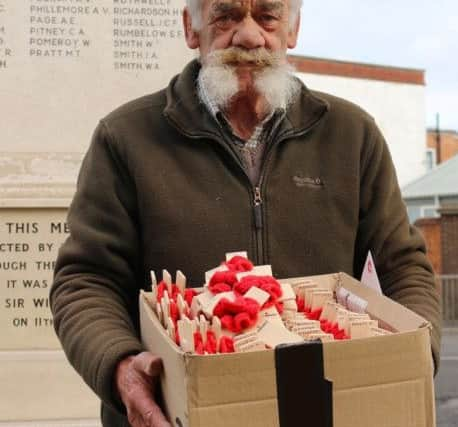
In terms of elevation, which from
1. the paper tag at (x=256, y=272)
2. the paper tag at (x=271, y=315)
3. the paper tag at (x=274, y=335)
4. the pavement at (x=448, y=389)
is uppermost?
the paper tag at (x=256, y=272)

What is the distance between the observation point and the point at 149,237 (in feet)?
6.32

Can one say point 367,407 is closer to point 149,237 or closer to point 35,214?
point 149,237

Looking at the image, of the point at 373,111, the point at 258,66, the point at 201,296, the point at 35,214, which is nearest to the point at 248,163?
the point at 258,66

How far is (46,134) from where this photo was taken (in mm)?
4332

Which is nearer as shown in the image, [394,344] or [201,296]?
[394,344]

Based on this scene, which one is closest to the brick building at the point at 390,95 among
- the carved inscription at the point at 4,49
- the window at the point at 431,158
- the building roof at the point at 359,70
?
the building roof at the point at 359,70

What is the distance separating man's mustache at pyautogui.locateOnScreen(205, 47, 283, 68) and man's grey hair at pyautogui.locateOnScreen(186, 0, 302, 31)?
13 centimetres

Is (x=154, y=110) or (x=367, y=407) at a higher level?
(x=154, y=110)

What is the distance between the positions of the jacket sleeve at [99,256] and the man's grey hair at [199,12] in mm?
365

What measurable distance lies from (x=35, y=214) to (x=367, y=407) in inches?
133

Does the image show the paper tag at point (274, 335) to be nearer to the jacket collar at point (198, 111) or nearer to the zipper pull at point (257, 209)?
the zipper pull at point (257, 209)

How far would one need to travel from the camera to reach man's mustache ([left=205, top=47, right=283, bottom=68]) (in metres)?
1.96

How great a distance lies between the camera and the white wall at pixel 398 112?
32.3 metres

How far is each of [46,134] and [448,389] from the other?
5.16 meters
